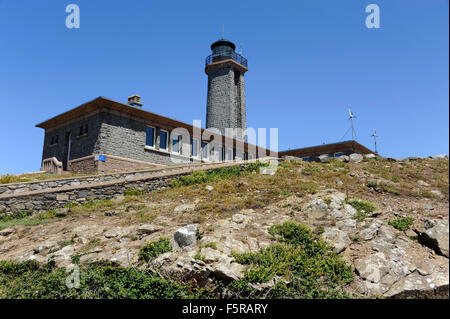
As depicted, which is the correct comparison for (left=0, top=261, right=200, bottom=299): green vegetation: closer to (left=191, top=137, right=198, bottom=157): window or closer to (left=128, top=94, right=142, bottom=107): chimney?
(left=191, top=137, right=198, bottom=157): window

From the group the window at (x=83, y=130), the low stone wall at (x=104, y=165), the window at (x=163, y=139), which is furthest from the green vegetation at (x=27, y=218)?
the window at (x=163, y=139)

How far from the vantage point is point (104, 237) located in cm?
1001

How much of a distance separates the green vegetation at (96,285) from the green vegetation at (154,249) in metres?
0.45

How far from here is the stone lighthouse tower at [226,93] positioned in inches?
1420

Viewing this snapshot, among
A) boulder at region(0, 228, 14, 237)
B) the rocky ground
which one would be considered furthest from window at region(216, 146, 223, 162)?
boulder at region(0, 228, 14, 237)

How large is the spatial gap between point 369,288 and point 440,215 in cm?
214

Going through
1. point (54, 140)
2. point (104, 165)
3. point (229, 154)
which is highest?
point (229, 154)

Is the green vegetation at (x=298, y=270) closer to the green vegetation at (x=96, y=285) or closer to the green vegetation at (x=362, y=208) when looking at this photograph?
the green vegetation at (x=96, y=285)

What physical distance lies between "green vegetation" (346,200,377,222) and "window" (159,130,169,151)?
1725cm

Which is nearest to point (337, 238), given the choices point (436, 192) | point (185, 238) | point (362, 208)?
point (362, 208)

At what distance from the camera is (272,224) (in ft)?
31.4

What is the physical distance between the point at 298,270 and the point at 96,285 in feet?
14.4

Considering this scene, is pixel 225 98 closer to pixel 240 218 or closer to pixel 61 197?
pixel 61 197
